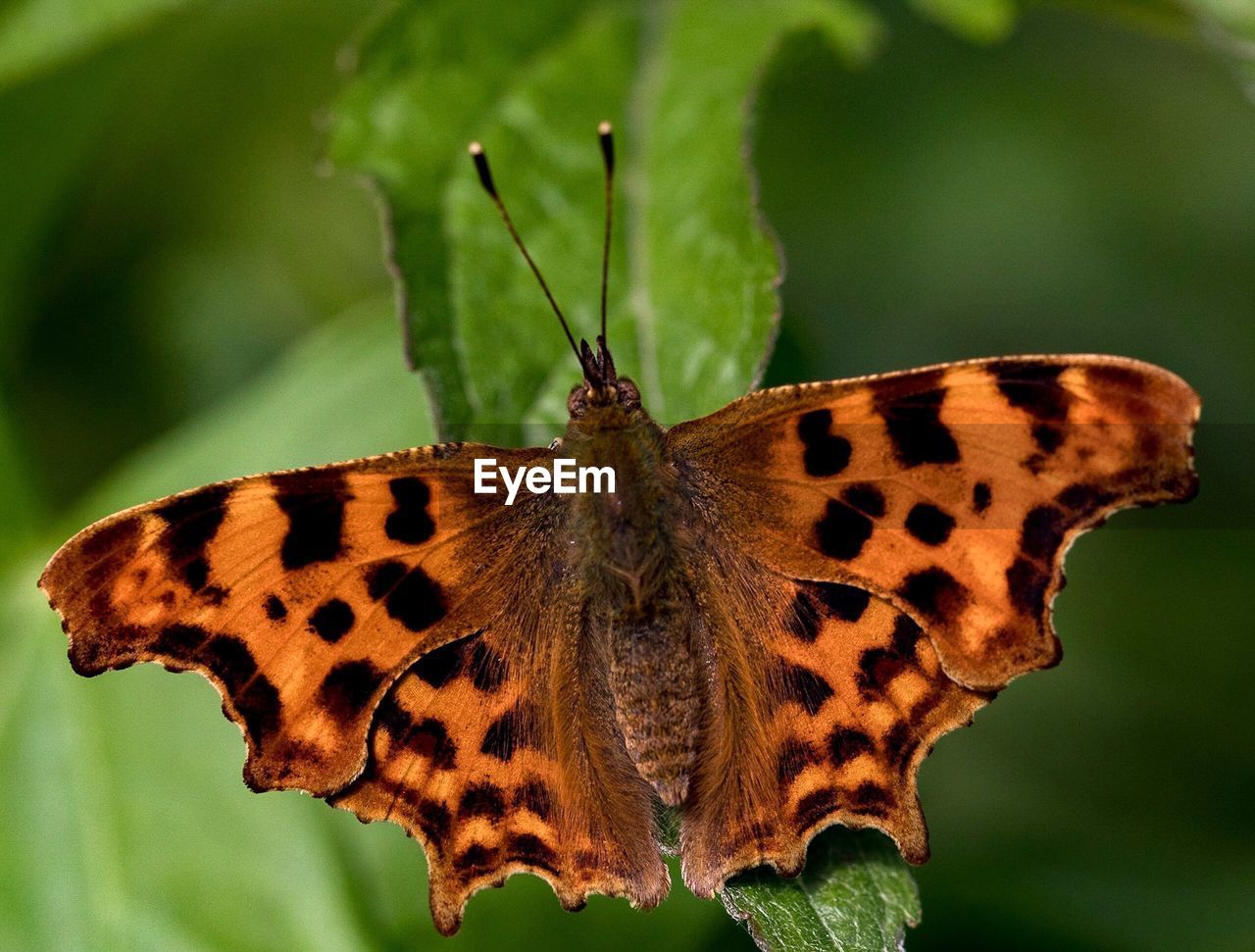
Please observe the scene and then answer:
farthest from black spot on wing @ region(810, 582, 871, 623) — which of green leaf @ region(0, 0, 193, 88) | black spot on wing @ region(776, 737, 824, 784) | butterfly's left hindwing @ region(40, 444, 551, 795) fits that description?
green leaf @ region(0, 0, 193, 88)

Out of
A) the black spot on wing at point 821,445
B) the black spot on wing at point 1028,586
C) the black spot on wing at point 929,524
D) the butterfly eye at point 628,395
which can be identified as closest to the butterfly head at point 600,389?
the butterfly eye at point 628,395

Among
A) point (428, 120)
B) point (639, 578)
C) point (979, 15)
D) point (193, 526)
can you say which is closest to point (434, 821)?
point (639, 578)

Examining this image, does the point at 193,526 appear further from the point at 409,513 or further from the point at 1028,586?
the point at 1028,586

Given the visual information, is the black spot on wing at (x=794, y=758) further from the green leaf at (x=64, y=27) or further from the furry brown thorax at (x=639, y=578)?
the green leaf at (x=64, y=27)

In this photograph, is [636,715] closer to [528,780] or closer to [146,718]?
[528,780]

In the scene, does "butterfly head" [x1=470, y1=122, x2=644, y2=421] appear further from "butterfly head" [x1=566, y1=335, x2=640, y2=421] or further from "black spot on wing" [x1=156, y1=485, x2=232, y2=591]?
"black spot on wing" [x1=156, y1=485, x2=232, y2=591]

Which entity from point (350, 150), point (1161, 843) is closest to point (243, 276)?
point (350, 150)
